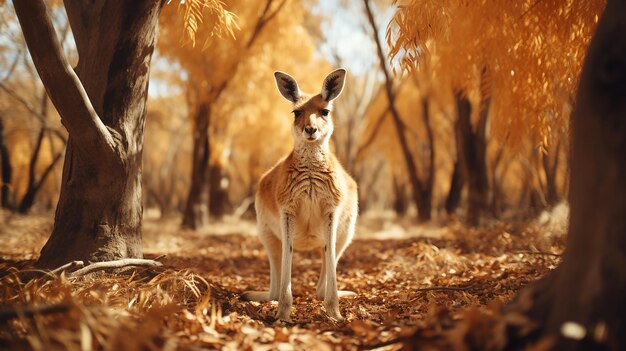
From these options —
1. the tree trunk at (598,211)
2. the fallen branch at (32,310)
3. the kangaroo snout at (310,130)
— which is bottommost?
the fallen branch at (32,310)

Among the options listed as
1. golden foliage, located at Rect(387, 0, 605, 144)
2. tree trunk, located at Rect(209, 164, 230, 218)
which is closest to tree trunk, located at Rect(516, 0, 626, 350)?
golden foliage, located at Rect(387, 0, 605, 144)

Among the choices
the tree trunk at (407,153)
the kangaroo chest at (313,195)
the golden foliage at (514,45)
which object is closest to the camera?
the kangaroo chest at (313,195)

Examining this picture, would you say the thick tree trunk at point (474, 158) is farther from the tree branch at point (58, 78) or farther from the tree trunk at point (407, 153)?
the tree branch at point (58, 78)

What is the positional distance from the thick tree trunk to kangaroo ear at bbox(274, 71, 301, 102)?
21.6ft

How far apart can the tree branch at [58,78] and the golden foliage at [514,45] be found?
299cm

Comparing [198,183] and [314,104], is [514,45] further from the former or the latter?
[198,183]

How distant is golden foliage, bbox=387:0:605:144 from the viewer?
432 cm

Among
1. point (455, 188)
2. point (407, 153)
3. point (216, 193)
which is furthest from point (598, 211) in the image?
point (216, 193)

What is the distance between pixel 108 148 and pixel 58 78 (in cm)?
75

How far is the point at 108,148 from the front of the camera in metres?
4.08

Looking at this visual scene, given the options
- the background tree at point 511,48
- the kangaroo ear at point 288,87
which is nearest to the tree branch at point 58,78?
the kangaroo ear at point 288,87

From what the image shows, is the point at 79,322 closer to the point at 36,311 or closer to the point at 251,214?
the point at 36,311

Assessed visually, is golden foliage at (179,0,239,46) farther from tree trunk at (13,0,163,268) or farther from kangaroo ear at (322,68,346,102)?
kangaroo ear at (322,68,346,102)

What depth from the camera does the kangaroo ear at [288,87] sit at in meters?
4.45
